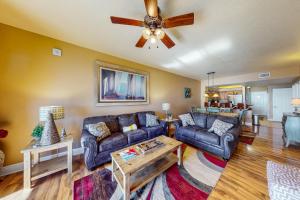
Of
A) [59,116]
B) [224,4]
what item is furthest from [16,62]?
[224,4]

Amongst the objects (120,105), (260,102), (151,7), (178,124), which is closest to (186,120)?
(178,124)

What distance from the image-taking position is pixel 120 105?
3.47 metres

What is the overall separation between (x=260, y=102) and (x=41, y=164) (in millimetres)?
11059

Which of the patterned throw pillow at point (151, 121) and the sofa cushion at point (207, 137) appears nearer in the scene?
the sofa cushion at point (207, 137)

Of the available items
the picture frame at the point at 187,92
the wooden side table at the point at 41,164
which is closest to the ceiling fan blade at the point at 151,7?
the wooden side table at the point at 41,164

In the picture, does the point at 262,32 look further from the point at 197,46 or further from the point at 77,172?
the point at 77,172

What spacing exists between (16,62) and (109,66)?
5.77 ft

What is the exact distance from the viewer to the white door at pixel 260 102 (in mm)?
7355

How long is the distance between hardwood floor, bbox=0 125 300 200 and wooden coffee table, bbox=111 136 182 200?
719mm

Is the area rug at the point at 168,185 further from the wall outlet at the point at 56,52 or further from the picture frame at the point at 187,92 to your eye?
the picture frame at the point at 187,92

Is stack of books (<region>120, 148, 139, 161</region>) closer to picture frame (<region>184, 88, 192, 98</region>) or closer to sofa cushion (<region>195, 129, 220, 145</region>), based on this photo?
sofa cushion (<region>195, 129, 220, 145</region>)

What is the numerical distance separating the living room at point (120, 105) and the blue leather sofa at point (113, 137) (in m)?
0.02

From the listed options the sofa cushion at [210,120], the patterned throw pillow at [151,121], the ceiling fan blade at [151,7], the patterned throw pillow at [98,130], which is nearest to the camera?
the ceiling fan blade at [151,7]

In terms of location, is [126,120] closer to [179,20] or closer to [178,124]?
[178,124]
